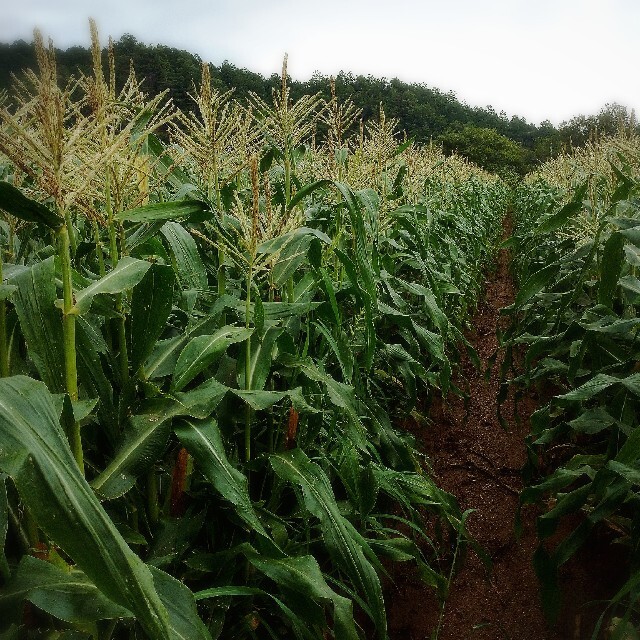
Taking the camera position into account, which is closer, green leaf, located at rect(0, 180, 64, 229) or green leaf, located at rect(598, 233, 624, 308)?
green leaf, located at rect(0, 180, 64, 229)

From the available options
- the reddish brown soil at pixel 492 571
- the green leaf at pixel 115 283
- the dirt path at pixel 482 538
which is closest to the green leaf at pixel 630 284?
the reddish brown soil at pixel 492 571

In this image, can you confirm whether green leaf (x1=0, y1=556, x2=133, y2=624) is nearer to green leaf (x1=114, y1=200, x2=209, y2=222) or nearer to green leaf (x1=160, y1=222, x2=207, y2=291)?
green leaf (x1=114, y1=200, x2=209, y2=222)

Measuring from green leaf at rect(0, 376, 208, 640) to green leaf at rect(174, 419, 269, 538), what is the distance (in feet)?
1.52

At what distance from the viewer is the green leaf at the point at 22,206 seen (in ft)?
3.05

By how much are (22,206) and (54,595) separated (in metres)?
0.72

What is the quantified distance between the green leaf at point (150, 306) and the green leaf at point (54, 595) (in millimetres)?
509

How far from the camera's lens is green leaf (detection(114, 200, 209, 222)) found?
1312 mm

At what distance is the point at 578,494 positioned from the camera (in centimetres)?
195

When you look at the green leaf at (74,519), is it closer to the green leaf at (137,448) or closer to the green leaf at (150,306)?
the green leaf at (137,448)

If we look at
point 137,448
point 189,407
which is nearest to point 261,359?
point 189,407

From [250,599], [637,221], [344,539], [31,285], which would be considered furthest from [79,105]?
[637,221]

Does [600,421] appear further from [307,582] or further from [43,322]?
[43,322]

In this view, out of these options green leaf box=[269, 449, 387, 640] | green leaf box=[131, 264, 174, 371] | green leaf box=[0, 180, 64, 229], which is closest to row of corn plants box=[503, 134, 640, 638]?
green leaf box=[269, 449, 387, 640]

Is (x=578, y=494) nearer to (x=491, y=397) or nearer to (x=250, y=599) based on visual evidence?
(x=250, y=599)
